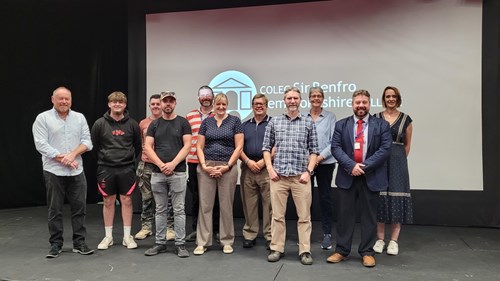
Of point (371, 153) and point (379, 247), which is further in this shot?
point (379, 247)

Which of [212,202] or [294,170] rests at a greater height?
[294,170]

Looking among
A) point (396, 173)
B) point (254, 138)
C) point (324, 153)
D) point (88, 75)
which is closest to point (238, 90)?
point (254, 138)

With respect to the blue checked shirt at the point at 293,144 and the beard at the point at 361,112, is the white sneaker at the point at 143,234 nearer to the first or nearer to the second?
the blue checked shirt at the point at 293,144

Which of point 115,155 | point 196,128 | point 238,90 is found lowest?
point 115,155

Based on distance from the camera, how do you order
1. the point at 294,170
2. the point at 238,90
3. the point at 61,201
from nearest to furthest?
the point at 294,170 < the point at 61,201 < the point at 238,90

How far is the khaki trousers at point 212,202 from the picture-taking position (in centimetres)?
361

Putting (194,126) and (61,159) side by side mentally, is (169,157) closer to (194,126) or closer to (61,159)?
(194,126)

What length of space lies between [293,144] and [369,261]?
1.08 meters

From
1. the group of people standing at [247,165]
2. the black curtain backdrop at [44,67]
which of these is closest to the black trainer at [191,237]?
the group of people standing at [247,165]

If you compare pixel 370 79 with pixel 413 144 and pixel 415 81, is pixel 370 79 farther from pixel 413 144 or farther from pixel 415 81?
pixel 413 144

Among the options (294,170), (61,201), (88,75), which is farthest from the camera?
(88,75)

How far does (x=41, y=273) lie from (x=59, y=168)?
0.87 m

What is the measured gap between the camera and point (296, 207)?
3.35 metres

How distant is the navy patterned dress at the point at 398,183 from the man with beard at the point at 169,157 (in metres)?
1.71
